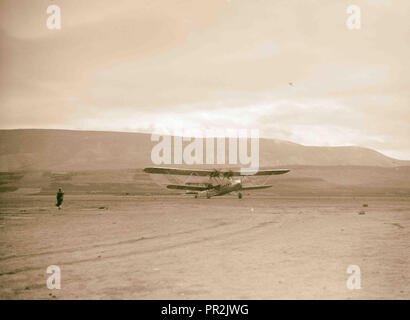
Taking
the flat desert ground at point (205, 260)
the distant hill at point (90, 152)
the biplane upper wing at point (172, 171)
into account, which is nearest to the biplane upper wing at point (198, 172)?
the biplane upper wing at point (172, 171)

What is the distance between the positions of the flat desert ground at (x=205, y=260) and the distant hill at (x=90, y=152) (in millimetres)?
96574

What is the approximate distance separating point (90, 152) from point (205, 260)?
399ft

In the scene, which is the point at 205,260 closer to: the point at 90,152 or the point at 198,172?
the point at 198,172

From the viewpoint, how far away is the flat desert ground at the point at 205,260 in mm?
6855

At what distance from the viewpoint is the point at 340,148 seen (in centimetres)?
17075

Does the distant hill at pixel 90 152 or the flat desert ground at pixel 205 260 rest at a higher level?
the distant hill at pixel 90 152

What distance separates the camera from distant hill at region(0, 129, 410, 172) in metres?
110

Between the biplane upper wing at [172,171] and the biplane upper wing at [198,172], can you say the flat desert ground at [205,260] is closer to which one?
the biplane upper wing at [172,171]

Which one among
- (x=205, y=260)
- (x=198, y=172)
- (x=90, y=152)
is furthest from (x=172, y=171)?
(x=90, y=152)

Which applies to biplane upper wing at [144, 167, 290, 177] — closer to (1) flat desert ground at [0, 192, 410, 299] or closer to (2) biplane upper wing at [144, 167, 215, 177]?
(2) biplane upper wing at [144, 167, 215, 177]

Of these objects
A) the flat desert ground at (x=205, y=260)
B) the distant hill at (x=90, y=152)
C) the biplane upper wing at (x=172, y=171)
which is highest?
the distant hill at (x=90, y=152)

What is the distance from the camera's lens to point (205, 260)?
9.30m

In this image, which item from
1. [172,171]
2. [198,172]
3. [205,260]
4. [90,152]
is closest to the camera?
[205,260]

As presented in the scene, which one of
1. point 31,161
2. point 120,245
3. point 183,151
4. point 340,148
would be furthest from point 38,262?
point 340,148
